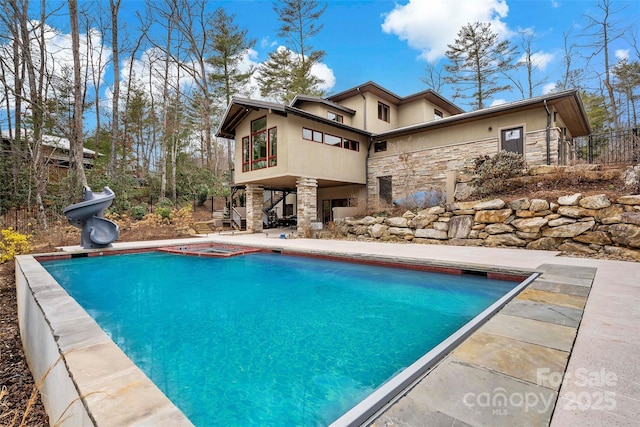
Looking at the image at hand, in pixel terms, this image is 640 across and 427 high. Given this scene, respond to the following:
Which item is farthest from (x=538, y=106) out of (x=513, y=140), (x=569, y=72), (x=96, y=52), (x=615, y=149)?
(x=96, y=52)

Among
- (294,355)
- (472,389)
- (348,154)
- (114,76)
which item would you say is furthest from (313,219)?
(114,76)

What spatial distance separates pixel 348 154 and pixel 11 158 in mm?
14763

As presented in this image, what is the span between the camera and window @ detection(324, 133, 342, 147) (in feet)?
42.6

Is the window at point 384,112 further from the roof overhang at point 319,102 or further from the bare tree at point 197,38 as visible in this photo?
the bare tree at point 197,38

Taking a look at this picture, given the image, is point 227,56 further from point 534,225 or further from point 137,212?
point 534,225

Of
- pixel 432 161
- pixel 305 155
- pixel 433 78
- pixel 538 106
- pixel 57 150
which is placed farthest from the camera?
pixel 433 78

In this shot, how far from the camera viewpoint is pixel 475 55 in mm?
18906

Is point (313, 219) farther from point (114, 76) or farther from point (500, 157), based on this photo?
point (114, 76)

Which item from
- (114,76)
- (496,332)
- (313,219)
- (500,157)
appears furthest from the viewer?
(114,76)

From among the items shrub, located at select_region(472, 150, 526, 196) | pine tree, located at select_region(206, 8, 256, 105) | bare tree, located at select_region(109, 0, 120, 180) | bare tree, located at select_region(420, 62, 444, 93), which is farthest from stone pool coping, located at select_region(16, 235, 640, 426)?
bare tree, located at select_region(420, 62, 444, 93)

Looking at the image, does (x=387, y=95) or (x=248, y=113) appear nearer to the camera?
(x=248, y=113)

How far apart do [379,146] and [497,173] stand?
260 inches

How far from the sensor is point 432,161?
511 inches

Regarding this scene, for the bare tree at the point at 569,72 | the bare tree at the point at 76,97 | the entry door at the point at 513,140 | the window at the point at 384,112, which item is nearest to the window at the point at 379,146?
the window at the point at 384,112
